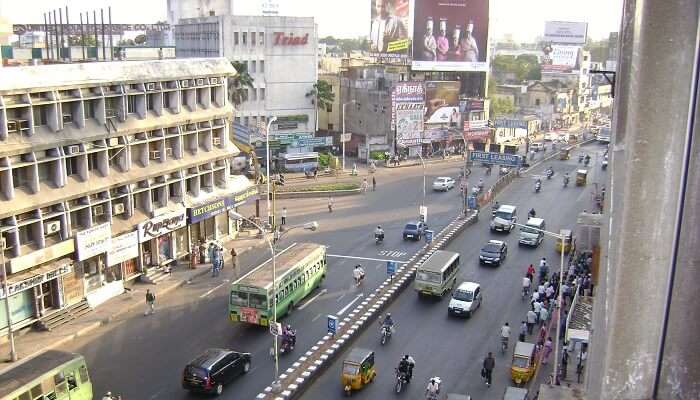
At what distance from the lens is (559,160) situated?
93.6 metres

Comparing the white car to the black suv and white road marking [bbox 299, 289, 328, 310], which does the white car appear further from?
the black suv

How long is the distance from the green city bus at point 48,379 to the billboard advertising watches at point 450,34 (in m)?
74.3

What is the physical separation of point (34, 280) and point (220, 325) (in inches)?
360

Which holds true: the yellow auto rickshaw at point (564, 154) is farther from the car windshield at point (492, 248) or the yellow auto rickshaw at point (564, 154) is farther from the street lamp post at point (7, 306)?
the street lamp post at point (7, 306)

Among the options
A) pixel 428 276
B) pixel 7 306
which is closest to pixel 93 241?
pixel 7 306

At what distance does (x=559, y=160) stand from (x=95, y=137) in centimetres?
7051

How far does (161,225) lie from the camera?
138ft

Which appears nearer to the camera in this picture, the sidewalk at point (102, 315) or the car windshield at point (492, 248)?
the sidewalk at point (102, 315)

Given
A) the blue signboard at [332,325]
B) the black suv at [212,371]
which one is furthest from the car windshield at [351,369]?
the black suv at [212,371]

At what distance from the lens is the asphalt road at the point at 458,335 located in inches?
→ 1135

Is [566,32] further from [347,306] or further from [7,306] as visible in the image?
[7,306]

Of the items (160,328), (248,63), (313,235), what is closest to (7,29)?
(248,63)

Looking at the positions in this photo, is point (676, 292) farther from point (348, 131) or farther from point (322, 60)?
Answer: point (322, 60)

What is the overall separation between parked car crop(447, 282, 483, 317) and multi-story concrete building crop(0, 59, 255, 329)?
18.1 meters
